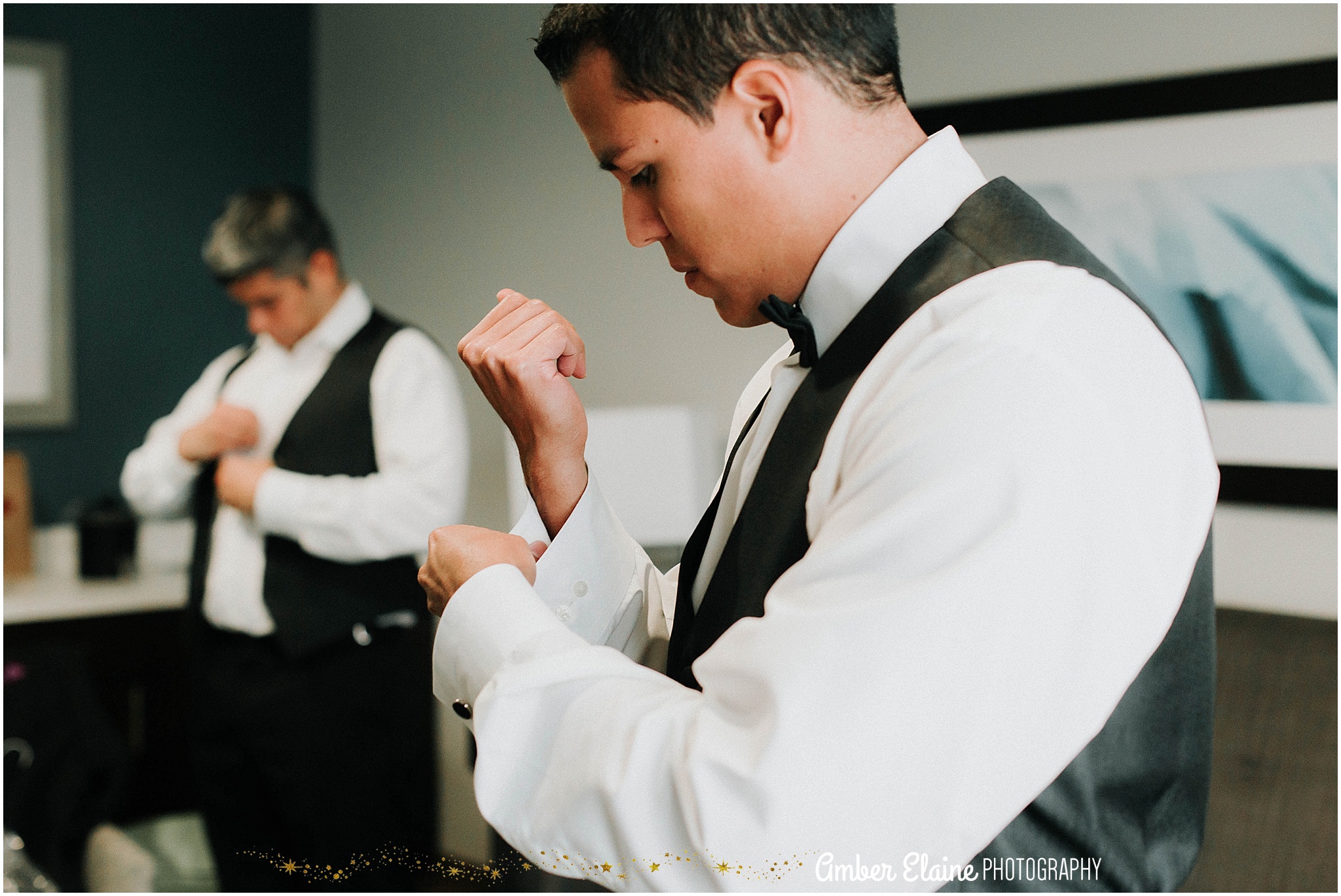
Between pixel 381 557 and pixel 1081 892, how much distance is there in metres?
1.60

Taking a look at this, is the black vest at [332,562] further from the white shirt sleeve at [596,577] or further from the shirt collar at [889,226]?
the shirt collar at [889,226]

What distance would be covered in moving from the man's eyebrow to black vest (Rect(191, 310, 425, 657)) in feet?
4.69

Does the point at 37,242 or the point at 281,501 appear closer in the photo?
the point at 281,501

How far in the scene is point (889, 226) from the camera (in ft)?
2.29

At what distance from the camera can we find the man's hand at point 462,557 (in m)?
0.73

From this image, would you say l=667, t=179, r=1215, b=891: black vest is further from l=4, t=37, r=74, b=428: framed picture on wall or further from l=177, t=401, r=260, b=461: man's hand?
l=4, t=37, r=74, b=428: framed picture on wall

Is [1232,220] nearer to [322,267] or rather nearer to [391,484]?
[391,484]

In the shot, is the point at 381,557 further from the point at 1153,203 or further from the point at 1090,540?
the point at 1090,540

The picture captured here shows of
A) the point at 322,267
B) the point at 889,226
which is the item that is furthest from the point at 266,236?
the point at 889,226

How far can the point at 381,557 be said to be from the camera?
80.4 inches

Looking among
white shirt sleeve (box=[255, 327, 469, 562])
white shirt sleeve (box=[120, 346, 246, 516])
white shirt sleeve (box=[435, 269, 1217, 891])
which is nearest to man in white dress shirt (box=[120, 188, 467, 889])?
white shirt sleeve (box=[255, 327, 469, 562])

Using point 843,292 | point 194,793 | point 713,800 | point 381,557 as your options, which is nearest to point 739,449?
point 843,292

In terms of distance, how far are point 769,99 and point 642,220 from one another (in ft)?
0.41

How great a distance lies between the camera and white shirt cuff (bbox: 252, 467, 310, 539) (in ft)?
6.54
